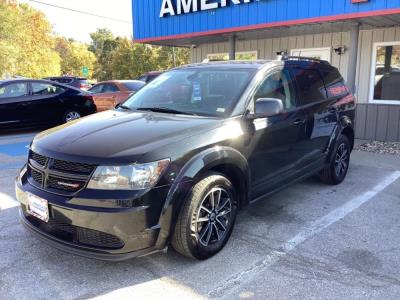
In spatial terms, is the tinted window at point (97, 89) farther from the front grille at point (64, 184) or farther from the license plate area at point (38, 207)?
the front grille at point (64, 184)

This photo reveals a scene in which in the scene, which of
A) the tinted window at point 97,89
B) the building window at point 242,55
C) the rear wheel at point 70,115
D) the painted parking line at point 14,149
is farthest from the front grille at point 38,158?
the tinted window at point 97,89

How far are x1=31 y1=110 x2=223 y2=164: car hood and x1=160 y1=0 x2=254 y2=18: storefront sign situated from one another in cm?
668

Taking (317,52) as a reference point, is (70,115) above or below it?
below

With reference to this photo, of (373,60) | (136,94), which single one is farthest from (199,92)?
(373,60)

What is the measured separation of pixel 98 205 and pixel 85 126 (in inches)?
41.4

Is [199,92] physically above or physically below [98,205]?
above

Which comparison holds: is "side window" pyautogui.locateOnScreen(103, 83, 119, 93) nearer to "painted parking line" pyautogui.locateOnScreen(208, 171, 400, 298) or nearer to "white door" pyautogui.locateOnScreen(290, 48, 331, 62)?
"white door" pyautogui.locateOnScreen(290, 48, 331, 62)

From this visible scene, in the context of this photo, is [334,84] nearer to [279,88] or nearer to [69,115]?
[279,88]

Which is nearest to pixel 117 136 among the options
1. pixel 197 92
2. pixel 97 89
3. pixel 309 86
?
pixel 197 92

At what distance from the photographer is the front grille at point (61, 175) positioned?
2945 millimetres

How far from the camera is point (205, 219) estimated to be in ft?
11.1

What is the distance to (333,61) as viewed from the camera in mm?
10383

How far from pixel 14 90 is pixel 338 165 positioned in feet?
27.2

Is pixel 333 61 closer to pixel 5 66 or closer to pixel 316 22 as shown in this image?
pixel 316 22
